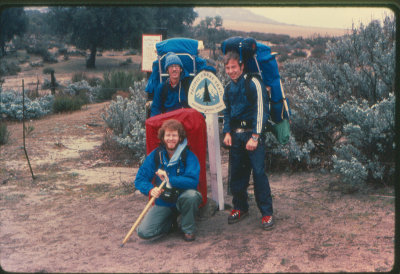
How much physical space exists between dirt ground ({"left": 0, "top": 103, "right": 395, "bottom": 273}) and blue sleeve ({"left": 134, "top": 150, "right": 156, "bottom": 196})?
55cm

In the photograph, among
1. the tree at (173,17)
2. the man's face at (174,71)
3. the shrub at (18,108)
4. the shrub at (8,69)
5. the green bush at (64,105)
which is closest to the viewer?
the man's face at (174,71)

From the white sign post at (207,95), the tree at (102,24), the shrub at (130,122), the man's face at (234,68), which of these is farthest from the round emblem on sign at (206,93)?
the tree at (102,24)

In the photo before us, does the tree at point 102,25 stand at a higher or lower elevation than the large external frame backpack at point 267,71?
higher

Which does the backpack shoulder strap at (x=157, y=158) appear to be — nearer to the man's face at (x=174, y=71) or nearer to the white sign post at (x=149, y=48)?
the man's face at (x=174, y=71)

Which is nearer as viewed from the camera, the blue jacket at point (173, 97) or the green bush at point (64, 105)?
the blue jacket at point (173, 97)

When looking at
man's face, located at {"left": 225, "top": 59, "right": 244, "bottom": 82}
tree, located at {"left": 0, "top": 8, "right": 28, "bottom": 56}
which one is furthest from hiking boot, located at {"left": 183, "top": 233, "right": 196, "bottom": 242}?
tree, located at {"left": 0, "top": 8, "right": 28, "bottom": 56}

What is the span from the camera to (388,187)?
14.4 feet

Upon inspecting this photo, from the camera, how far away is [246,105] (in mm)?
3844

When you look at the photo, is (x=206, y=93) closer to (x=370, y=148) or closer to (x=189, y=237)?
(x=189, y=237)

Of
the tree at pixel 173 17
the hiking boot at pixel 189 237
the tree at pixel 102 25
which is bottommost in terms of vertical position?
the hiking boot at pixel 189 237

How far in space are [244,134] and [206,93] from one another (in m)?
0.58

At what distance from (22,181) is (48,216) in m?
1.57

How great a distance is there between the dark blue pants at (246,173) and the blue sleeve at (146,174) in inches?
32.6

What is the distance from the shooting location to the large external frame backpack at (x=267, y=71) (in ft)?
12.4
